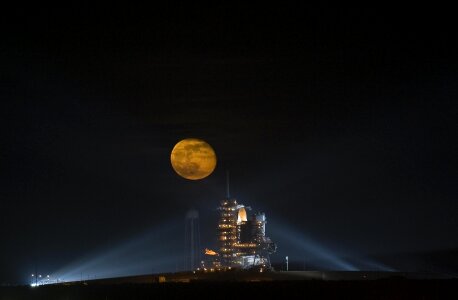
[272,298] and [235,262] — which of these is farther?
[235,262]

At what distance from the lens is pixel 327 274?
10588cm

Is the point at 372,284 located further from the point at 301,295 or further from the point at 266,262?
the point at 266,262

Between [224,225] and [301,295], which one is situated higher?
[224,225]

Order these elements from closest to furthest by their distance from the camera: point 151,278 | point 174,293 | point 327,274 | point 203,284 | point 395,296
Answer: point 395,296, point 174,293, point 203,284, point 151,278, point 327,274

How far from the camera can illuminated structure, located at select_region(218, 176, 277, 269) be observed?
125188 millimetres

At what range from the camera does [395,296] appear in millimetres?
53906

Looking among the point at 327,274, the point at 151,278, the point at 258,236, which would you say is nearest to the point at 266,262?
the point at 258,236

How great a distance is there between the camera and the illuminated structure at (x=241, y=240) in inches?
4929

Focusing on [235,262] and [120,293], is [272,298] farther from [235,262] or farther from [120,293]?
[235,262]

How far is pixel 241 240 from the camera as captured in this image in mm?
126188

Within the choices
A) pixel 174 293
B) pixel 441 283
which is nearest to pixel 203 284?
pixel 174 293

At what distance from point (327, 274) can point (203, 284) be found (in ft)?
158

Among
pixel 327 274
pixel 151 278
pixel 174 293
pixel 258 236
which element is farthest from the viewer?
pixel 258 236

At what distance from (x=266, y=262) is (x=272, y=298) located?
231 ft
